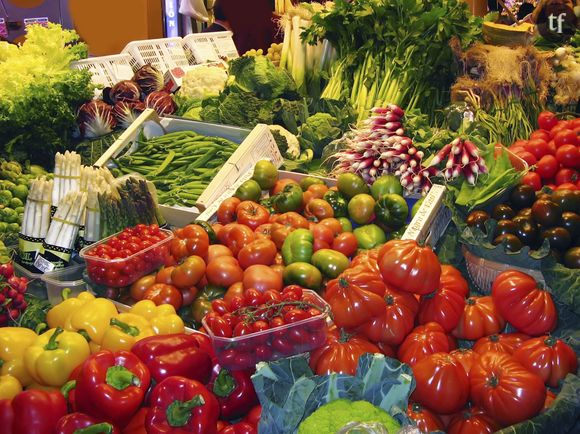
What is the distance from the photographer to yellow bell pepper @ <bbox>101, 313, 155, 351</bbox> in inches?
79.8

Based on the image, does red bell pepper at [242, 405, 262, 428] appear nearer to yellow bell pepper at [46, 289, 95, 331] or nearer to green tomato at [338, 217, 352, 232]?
yellow bell pepper at [46, 289, 95, 331]

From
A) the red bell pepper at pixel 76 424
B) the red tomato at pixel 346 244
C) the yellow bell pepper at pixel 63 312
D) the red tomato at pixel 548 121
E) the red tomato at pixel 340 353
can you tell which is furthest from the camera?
the red tomato at pixel 548 121

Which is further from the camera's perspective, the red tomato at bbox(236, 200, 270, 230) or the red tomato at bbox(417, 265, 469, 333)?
the red tomato at bbox(236, 200, 270, 230)

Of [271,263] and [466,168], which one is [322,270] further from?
[466,168]

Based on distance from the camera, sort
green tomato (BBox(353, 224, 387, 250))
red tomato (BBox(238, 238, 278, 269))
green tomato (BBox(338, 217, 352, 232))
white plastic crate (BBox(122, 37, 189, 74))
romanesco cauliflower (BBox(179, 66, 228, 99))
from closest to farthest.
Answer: red tomato (BBox(238, 238, 278, 269)) → green tomato (BBox(353, 224, 387, 250)) → green tomato (BBox(338, 217, 352, 232)) → romanesco cauliflower (BBox(179, 66, 228, 99)) → white plastic crate (BBox(122, 37, 189, 74))

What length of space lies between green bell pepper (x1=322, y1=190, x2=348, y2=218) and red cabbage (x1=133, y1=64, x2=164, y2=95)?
2.66 m

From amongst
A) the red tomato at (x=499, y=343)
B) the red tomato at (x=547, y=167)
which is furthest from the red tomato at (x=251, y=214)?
the red tomato at (x=547, y=167)

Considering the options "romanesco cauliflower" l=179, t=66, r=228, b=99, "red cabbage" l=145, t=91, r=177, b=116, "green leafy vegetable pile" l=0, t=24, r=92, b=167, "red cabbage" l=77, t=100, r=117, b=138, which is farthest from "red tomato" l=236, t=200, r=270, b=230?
"romanesco cauliflower" l=179, t=66, r=228, b=99

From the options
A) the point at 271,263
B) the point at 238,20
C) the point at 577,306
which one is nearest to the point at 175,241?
the point at 271,263

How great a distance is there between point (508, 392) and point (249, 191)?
1.80 m

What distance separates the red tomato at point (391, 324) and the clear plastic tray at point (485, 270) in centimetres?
55

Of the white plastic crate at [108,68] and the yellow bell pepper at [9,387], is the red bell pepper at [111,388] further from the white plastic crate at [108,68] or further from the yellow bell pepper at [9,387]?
the white plastic crate at [108,68]

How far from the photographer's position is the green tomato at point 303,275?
8.58 feet

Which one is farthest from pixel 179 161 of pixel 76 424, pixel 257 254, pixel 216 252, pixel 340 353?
pixel 76 424
